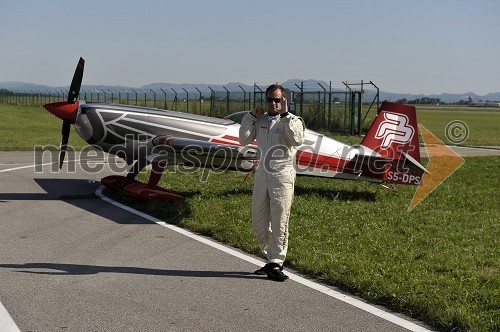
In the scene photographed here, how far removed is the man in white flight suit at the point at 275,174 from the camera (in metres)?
6.23

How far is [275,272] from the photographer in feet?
20.2

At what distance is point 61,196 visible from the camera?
11688 mm

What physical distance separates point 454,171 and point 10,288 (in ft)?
43.1

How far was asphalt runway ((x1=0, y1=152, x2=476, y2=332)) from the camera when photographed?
16.1ft

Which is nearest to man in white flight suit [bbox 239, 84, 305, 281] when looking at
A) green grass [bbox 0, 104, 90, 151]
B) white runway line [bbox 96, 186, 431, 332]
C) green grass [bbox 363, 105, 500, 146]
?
white runway line [bbox 96, 186, 431, 332]

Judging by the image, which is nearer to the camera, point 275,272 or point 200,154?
point 275,272

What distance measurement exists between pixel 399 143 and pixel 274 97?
6.31 meters

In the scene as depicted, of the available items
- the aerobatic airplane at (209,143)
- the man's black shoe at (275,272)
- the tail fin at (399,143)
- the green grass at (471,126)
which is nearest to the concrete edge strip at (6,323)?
the man's black shoe at (275,272)

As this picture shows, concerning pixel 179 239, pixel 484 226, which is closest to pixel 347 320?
pixel 179 239

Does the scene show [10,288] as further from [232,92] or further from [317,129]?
[232,92]

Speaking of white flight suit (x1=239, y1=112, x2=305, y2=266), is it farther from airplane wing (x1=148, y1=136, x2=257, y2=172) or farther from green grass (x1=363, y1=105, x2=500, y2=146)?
green grass (x1=363, y1=105, x2=500, y2=146)

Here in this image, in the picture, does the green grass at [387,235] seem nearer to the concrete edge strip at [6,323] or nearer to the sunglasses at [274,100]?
the sunglasses at [274,100]

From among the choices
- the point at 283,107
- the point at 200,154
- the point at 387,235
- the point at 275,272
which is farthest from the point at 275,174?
the point at 200,154

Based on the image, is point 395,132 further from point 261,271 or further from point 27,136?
point 27,136
